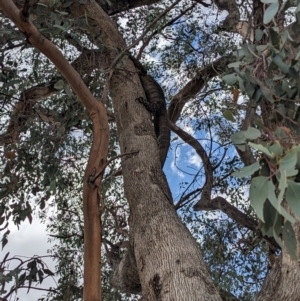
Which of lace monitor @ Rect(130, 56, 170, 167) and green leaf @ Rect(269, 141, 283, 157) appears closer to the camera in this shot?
green leaf @ Rect(269, 141, 283, 157)

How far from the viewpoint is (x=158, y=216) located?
2.38 meters

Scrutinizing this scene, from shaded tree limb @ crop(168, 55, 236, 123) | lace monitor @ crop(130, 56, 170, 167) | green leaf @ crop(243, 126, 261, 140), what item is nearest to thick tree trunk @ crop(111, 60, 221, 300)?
lace monitor @ crop(130, 56, 170, 167)

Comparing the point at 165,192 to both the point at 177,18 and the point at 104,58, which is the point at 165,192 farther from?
the point at 177,18

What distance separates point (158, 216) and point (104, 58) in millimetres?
1257

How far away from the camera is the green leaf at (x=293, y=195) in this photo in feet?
2.91

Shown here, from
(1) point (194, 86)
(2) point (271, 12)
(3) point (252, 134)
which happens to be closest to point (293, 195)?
(3) point (252, 134)

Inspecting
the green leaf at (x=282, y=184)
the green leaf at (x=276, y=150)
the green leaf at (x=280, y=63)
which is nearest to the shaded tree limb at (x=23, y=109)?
the green leaf at (x=280, y=63)

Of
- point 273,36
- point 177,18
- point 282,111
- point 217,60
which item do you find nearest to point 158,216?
point 282,111

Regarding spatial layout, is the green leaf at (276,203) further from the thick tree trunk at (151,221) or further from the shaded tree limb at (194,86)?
the shaded tree limb at (194,86)

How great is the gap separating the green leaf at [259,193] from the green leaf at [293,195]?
41 millimetres

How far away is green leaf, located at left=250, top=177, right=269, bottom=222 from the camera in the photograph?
873mm

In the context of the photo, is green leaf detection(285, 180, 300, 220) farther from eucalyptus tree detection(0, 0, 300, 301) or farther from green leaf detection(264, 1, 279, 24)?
green leaf detection(264, 1, 279, 24)

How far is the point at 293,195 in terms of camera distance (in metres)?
0.89

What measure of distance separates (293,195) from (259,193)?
0.06 m
